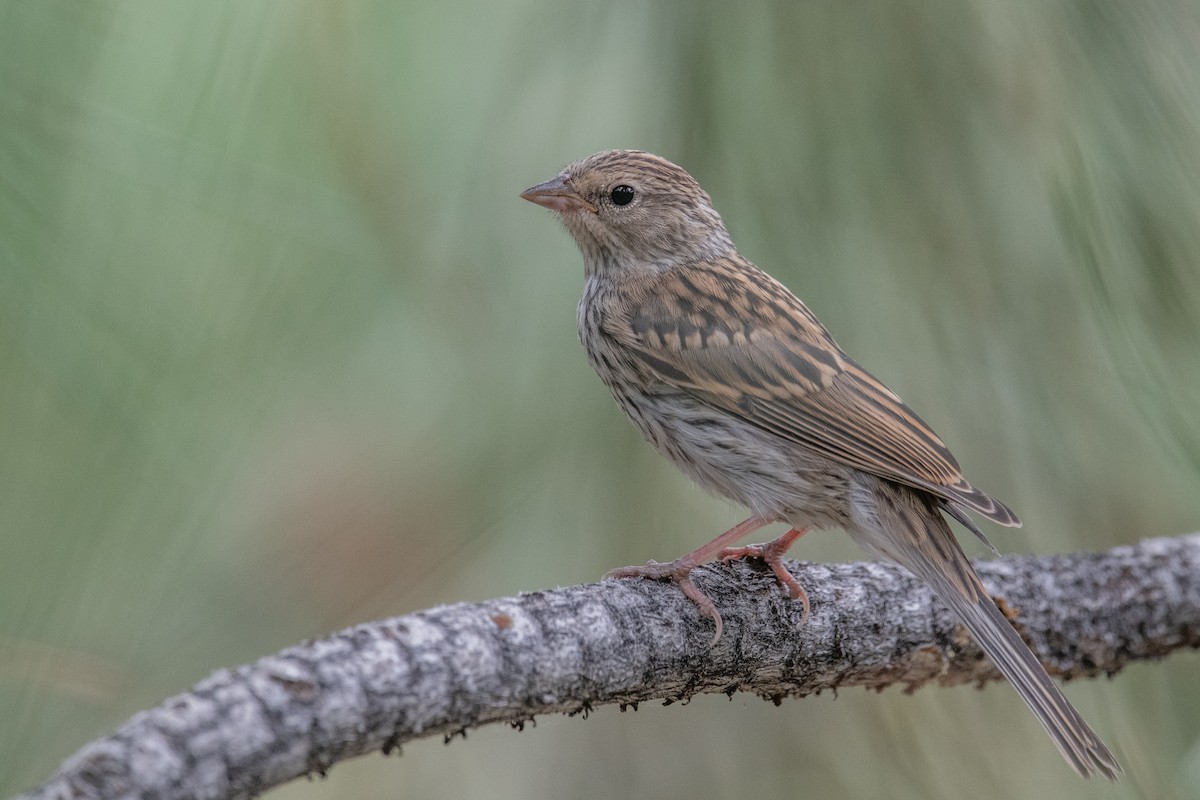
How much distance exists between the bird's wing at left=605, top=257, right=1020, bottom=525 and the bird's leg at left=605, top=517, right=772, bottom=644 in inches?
13.6

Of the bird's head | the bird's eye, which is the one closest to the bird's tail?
the bird's head

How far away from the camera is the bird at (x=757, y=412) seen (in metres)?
2.24

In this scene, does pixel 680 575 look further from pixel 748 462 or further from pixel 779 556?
pixel 748 462

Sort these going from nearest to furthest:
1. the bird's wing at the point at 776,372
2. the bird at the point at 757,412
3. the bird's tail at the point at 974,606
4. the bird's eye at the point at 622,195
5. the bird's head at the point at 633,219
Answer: the bird's tail at the point at 974,606, the bird at the point at 757,412, the bird's wing at the point at 776,372, the bird's head at the point at 633,219, the bird's eye at the point at 622,195

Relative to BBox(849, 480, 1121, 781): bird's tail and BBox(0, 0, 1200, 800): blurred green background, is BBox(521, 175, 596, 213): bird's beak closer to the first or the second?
BBox(0, 0, 1200, 800): blurred green background

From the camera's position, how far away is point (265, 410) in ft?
5.69

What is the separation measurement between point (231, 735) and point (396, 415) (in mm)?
733

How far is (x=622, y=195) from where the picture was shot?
9.81 ft

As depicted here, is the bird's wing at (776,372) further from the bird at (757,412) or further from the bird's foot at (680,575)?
the bird's foot at (680,575)

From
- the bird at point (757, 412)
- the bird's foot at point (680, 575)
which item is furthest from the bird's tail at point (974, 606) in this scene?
the bird's foot at point (680, 575)

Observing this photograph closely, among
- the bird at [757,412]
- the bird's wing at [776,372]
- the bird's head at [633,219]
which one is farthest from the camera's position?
the bird's head at [633,219]

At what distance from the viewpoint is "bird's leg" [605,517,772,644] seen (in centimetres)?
210

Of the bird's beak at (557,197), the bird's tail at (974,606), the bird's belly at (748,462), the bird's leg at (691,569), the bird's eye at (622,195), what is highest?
the bird's eye at (622,195)

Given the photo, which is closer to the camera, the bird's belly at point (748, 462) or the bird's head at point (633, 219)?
the bird's belly at point (748, 462)
